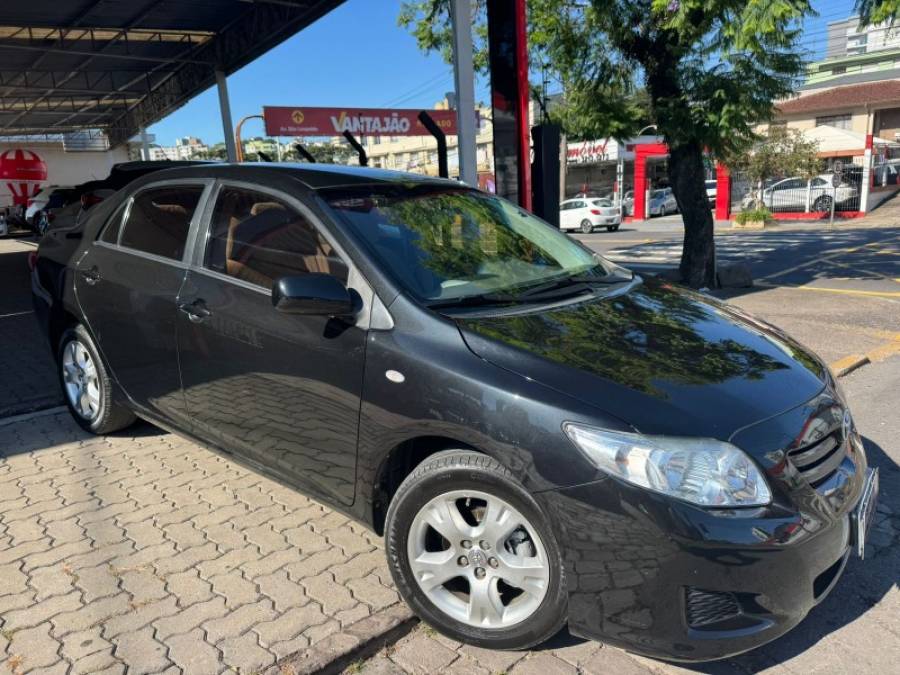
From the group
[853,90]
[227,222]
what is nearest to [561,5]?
[227,222]

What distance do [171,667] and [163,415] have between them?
5.27 feet

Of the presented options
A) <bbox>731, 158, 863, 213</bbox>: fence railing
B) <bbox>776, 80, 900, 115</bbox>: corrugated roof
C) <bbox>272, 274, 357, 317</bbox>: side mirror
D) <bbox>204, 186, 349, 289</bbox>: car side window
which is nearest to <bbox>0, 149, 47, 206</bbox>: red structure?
<bbox>204, 186, 349, 289</bbox>: car side window

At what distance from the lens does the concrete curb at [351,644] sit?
7.82 ft

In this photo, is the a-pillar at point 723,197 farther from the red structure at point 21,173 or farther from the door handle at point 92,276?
the door handle at point 92,276

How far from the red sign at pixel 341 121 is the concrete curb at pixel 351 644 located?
2083 centimetres

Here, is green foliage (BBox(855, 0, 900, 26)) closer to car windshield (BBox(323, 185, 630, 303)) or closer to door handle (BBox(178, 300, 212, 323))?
car windshield (BBox(323, 185, 630, 303))

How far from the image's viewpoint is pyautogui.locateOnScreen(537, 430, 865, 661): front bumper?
2043 mm

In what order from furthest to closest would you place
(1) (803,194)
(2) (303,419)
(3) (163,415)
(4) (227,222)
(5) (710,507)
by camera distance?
(1) (803,194), (3) (163,415), (4) (227,222), (2) (303,419), (5) (710,507)

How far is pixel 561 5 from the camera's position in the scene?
1012cm

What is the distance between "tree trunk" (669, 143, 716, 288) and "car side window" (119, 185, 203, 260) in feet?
27.9

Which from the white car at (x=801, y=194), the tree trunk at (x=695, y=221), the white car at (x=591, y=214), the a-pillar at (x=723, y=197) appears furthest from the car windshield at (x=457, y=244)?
the a-pillar at (x=723, y=197)

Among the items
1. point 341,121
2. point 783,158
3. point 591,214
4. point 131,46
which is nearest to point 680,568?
point 131,46

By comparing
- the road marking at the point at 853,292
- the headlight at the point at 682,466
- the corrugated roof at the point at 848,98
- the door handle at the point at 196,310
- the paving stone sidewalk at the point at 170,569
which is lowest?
the road marking at the point at 853,292

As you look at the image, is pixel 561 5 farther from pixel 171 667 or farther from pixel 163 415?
pixel 171 667
